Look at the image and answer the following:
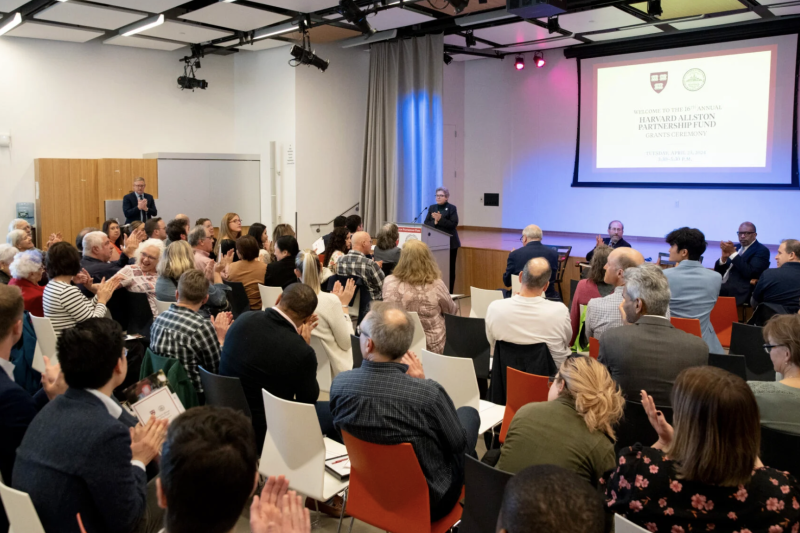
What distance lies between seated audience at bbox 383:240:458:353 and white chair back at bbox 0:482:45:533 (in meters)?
3.10

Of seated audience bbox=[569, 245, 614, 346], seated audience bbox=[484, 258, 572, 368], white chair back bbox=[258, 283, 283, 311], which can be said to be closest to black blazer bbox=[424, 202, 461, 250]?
white chair back bbox=[258, 283, 283, 311]

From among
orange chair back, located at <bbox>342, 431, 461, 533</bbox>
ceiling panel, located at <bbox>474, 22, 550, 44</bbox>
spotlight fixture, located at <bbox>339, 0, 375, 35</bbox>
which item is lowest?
orange chair back, located at <bbox>342, 431, 461, 533</bbox>

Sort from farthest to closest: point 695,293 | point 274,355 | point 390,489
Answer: point 695,293 → point 274,355 → point 390,489

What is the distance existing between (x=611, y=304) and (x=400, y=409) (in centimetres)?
201

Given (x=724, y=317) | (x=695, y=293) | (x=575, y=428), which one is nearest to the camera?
(x=575, y=428)

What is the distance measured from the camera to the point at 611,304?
153 inches

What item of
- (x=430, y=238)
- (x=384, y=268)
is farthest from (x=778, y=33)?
(x=384, y=268)

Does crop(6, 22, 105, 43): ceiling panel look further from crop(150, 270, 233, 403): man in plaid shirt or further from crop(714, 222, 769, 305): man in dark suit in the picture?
crop(714, 222, 769, 305): man in dark suit

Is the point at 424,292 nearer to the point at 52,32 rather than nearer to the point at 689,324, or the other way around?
the point at 689,324

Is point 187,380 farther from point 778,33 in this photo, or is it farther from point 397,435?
point 778,33

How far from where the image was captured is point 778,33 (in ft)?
29.8

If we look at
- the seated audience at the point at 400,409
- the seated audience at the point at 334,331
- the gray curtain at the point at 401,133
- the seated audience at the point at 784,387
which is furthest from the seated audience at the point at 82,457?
the gray curtain at the point at 401,133

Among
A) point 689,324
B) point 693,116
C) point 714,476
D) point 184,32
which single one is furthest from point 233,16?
point 714,476

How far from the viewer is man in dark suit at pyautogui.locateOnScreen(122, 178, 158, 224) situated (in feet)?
30.0
